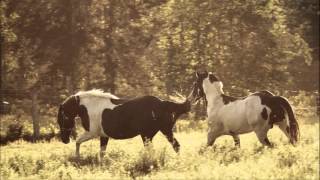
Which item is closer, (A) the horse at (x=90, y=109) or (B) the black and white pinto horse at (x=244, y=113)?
(B) the black and white pinto horse at (x=244, y=113)

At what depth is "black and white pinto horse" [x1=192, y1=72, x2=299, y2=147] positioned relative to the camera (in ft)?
42.7

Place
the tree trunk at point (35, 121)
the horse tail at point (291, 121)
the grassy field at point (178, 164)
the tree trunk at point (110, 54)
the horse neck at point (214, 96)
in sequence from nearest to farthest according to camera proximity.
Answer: the grassy field at point (178, 164)
the horse tail at point (291, 121)
the horse neck at point (214, 96)
the tree trunk at point (35, 121)
the tree trunk at point (110, 54)

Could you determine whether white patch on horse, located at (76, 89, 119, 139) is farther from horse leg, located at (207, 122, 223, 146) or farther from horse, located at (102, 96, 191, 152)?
horse leg, located at (207, 122, 223, 146)

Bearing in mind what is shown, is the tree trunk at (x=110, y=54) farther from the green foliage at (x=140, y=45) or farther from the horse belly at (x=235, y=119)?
the horse belly at (x=235, y=119)

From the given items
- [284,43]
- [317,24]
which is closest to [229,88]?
[284,43]

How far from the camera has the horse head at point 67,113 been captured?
13688mm

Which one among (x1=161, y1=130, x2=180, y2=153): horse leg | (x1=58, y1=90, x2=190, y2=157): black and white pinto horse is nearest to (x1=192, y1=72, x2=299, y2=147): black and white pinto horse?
(x1=58, y1=90, x2=190, y2=157): black and white pinto horse

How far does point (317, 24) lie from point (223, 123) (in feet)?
84.3

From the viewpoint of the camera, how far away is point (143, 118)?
13.1m

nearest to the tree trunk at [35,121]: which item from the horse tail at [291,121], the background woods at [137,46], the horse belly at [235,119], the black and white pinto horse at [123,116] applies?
the background woods at [137,46]

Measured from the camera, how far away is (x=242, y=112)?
13500mm

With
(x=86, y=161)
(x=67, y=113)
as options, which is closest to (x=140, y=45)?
(x=67, y=113)

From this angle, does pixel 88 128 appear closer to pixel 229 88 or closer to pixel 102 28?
pixel 102 28

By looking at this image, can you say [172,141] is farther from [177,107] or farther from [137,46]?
[137,46]
